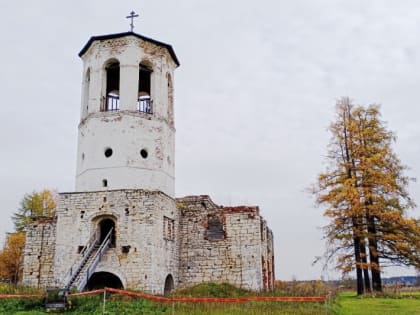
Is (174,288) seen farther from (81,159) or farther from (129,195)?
(81,159)

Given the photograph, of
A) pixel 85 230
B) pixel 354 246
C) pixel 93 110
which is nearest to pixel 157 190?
pixel 85 230

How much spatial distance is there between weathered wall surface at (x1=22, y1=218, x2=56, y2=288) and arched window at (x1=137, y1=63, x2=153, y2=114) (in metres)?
6.28

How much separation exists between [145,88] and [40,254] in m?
8.94

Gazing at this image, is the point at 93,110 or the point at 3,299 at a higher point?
the point at 93,110

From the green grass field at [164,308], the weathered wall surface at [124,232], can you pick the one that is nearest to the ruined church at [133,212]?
the weathered wall surface at [124,232]

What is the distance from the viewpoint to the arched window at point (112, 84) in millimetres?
21297

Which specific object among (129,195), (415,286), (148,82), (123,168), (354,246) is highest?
(148,82)

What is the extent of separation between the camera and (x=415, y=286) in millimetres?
34438

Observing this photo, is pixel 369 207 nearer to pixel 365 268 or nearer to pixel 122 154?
pixel 365 268

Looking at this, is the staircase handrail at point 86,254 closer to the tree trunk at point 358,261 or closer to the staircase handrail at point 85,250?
the staircase handrail at point 85,250

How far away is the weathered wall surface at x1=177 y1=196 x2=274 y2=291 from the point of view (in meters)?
20.4

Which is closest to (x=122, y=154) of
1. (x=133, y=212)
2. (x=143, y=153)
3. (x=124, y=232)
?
(x=143, y=153)

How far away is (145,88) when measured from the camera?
2303 centimetres

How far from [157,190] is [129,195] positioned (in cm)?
127
